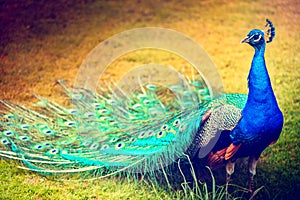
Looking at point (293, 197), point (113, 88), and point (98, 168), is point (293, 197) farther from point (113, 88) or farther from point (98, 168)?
point (113, 88)

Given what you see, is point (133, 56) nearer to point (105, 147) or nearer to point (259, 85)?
point (105, 147)

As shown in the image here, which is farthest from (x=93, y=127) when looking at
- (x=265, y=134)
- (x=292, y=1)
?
(x=292, y=1)

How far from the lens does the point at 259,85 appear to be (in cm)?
262

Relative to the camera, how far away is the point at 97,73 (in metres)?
4.75

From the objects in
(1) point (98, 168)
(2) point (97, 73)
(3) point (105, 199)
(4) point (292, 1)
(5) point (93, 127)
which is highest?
(4) point (292, 1)

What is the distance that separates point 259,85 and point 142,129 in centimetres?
89

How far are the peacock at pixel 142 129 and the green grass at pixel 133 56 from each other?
0.13 m

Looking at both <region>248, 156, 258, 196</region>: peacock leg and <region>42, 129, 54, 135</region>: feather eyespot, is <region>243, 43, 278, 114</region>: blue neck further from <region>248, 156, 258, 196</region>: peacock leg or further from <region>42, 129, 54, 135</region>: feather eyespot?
<region>42, 129, 54, 135</region>: feather eyespot

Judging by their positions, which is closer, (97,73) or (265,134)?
(265,134)

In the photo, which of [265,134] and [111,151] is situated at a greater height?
[265,134]

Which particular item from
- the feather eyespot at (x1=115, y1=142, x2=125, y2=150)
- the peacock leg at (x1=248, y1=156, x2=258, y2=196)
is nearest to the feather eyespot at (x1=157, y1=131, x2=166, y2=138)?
the feather eyespot at (x1=115, y1=142, x2=125, y2=150)

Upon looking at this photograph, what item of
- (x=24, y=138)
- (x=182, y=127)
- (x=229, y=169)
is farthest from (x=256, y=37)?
(x=24, y=138)

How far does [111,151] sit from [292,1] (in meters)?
3.66

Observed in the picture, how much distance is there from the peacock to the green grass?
5.3 inches
